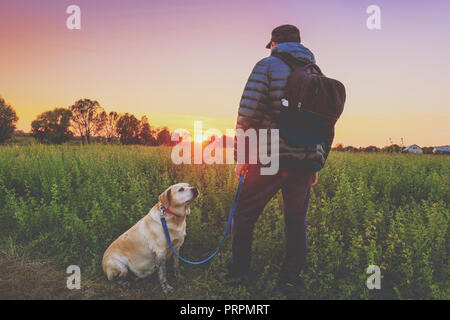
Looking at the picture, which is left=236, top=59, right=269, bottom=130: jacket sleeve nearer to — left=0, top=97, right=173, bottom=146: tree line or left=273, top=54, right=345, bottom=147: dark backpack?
left=273, top=54, right=345, bottom=147: dark backpack

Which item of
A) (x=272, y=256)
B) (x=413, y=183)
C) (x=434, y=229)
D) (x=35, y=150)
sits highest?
(x=35, y=150)

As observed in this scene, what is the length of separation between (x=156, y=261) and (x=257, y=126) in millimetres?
2157

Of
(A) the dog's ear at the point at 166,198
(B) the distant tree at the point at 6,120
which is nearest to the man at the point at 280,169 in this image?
(A) the dog's ear at the point at 166,198

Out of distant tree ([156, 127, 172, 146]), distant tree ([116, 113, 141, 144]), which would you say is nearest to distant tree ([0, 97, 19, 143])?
distant tree ([116, 113, 141, 144])

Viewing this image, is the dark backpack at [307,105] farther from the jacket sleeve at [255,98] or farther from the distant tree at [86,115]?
the distant tree at [86,115]

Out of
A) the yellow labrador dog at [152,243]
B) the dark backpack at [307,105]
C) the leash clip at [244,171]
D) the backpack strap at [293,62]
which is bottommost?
the yellow labrador dog at [152,243]

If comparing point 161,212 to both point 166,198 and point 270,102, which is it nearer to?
point 166,198

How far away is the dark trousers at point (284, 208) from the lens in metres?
2.89

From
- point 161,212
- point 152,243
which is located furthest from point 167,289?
point 161,212

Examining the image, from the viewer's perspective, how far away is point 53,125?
44.5 meters

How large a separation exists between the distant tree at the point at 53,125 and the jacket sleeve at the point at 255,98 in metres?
46.4

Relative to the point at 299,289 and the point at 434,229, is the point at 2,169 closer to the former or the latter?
the point at 299,289

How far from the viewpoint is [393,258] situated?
12.2 ft
